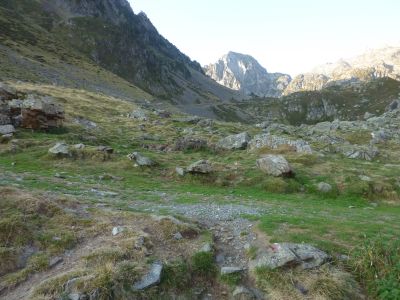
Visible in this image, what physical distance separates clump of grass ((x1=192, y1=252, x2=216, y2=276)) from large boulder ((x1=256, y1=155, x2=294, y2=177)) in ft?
56.1

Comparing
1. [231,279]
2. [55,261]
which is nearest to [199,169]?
[231,279]

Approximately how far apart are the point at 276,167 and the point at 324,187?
4154mm

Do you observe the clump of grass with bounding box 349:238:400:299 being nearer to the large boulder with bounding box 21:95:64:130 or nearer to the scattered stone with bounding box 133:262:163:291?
the scattered stone with bounding box 133:262:163:291

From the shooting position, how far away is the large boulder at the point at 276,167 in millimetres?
30797

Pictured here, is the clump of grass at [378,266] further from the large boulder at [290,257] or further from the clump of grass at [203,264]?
the clump of grass at [203,264]

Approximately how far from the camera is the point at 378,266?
1412 centimetres

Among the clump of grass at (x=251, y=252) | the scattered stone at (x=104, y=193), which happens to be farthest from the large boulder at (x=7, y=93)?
the clump of grass at (x=251, y=252)

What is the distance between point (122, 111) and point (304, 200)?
57.5 metres

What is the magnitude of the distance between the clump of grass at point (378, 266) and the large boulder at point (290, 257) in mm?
1230

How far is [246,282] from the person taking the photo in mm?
14023

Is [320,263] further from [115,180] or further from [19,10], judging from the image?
[19,10]

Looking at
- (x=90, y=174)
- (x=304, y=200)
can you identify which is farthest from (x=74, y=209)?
(x=304, y=200)

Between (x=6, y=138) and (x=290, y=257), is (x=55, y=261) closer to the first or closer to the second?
(x=290, y=257)

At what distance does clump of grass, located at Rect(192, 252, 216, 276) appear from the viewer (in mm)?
14469
